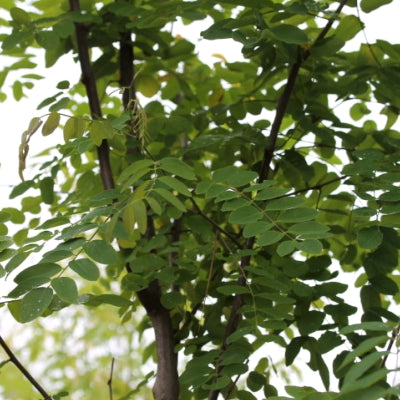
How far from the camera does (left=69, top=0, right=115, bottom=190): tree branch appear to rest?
115 cm

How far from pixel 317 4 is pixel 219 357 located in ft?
1.70

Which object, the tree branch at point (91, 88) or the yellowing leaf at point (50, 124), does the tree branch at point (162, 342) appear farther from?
the yellowing leaf at point (50, 124)

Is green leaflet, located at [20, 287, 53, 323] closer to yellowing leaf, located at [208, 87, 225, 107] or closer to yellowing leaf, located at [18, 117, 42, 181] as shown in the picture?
yellowing leaf, located at [18, 117, 42, 181]

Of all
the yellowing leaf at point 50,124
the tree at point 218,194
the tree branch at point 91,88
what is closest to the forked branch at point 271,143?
the tree at point 218,194

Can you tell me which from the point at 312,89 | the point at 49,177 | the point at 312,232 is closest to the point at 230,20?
the point at 312,89

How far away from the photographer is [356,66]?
1160 mm

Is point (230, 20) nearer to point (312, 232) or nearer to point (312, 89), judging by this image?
point (312, 89)

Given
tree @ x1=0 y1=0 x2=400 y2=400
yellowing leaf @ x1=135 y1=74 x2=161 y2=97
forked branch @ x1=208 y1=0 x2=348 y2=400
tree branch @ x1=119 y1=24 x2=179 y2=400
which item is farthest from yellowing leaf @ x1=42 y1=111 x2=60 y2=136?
yellowing leaf @ x1=135 y1=74 x2=161 y2=97

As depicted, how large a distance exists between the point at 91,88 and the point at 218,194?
0.38 m

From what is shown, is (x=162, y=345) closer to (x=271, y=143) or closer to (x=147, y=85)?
(x=271, y=143)

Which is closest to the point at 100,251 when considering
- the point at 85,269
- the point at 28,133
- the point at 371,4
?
the point at 85,269

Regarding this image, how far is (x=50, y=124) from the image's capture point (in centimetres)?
88

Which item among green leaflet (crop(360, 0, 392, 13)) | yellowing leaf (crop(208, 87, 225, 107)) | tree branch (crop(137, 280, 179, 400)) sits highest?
yellowing leaf (crop(208, 87, 225, 107))

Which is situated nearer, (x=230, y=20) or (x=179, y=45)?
(x=230, y=20)
